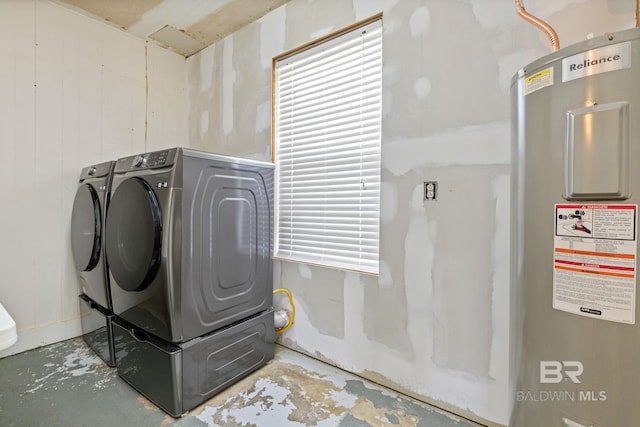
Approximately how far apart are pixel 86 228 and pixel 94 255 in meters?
0.26

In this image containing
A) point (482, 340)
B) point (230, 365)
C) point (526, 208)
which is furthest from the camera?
point (230, 365)

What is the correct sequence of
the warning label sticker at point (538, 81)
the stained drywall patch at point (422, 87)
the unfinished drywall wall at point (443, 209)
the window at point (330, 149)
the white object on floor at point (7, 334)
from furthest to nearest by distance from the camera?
the window at point (330, 149) → the stained drywall patch at point (422, 87) → the unfinished drywall wall at point (443, 209) → the warning label sticker at point (538, 81) → the white object on floor at point (7, 334)

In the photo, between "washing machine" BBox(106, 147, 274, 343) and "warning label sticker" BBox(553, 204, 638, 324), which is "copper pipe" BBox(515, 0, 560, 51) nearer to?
"warning label sticker" BBox(553, 204, 638, 324)

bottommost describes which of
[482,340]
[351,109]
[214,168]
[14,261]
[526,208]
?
[482,340]

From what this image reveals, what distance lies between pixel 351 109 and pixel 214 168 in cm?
101

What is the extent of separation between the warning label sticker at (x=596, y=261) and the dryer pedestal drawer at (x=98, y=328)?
248 centimetres

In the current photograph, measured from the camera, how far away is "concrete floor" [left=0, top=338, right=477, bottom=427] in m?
1.53

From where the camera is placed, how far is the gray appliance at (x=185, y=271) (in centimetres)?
155

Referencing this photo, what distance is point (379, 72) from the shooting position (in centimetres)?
188

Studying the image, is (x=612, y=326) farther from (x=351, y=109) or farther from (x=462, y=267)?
(x=351, y=109)

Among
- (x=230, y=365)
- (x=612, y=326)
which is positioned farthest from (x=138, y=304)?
(x=612, y=326)

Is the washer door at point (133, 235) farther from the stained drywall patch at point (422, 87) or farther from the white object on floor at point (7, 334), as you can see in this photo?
the stained drywall patch at point (422, 87)

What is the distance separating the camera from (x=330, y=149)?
7.04 ft

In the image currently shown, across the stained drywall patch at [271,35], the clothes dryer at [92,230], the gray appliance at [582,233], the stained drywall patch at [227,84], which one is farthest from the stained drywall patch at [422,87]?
the clothes dryer at [92,230]
